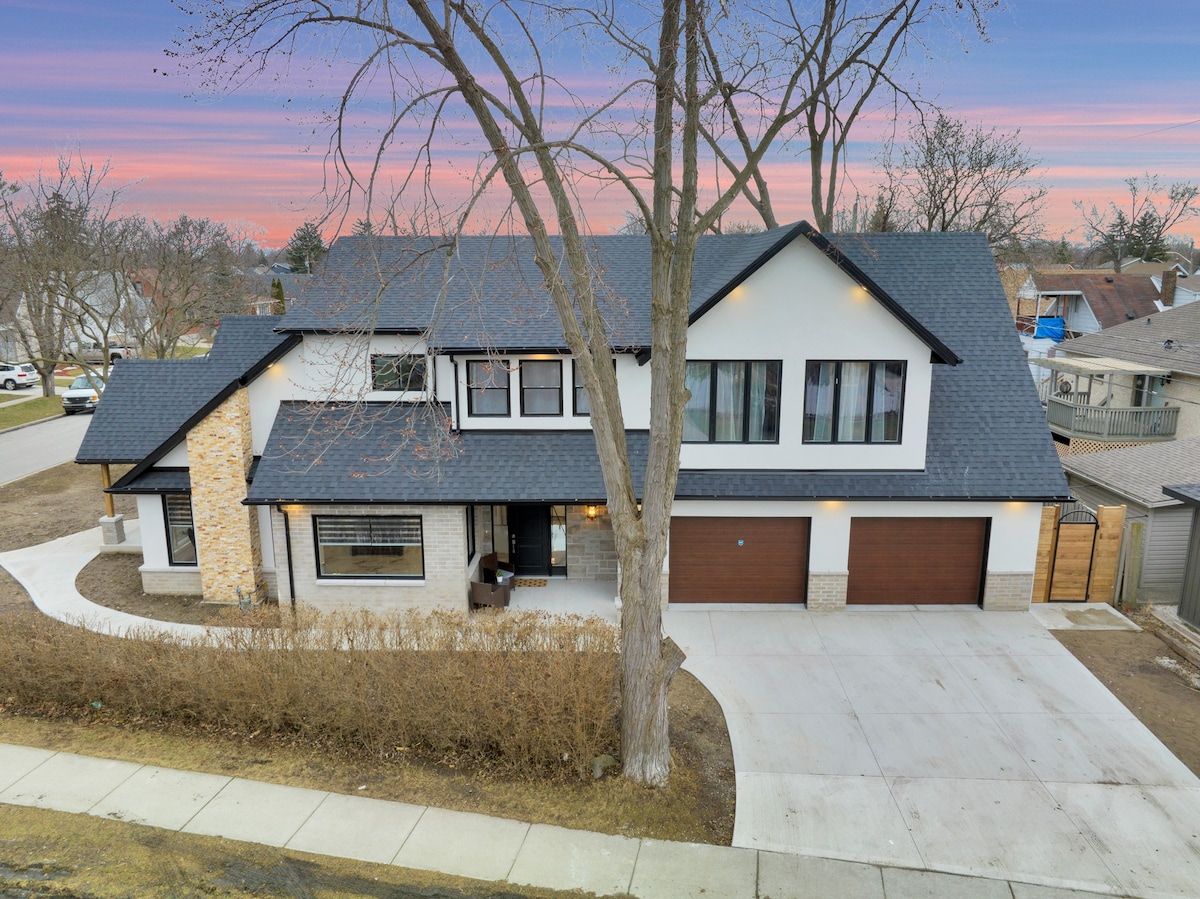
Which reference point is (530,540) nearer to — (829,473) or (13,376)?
(829,473)

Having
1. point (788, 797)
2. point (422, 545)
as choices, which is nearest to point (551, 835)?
point (788, 797)

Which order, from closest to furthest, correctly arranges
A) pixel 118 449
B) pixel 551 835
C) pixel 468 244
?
pixel 551 835 < pixel 118 449 < pixel 468 244

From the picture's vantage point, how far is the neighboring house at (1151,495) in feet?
49.7

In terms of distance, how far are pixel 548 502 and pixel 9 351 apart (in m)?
60.5

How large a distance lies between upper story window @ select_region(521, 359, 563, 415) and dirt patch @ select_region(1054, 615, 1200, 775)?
33.7 feet

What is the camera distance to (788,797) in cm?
960

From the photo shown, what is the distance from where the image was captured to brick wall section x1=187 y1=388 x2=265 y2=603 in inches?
610

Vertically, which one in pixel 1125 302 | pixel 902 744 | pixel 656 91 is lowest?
pixel 902 744

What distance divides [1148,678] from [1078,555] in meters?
3.16

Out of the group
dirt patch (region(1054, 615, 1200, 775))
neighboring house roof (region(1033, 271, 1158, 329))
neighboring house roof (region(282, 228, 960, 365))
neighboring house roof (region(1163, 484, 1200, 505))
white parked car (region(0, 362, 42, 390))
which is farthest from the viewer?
white parked car (region(0, 362, 42, 390))

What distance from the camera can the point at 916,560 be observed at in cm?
1545

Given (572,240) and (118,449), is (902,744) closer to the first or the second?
(572,240)

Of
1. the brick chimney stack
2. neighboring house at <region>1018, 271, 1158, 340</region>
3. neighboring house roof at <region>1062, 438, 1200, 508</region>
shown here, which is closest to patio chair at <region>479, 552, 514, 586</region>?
neighboring house roof at <region>1062, 438, 1200, 508</region>

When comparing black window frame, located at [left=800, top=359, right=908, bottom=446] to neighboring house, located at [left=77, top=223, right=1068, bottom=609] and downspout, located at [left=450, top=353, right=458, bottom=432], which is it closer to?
neighboring house, located at [left=77, top=223, right=1068, bottom=609]
